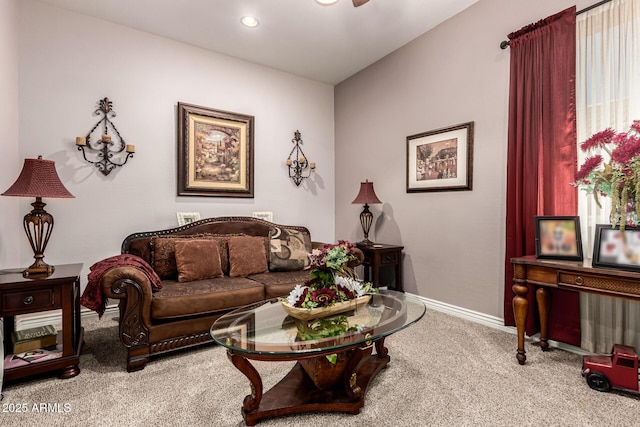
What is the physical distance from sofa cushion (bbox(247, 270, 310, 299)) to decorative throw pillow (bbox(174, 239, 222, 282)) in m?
0.37

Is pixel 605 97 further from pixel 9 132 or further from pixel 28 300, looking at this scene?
pixel 9 132

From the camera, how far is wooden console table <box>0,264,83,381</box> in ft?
6.42

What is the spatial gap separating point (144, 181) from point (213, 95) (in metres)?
1.32

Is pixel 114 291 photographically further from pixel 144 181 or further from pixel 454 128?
pixel 454 128

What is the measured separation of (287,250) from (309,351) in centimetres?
209

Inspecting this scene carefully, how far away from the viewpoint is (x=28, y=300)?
201cm

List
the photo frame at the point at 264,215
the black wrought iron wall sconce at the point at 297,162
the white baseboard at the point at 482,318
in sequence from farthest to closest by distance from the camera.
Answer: the black wrought iron wall sconce at the point at 297,162
the photo frame at the point at 264,215
the white baseboard at the point at 482,318

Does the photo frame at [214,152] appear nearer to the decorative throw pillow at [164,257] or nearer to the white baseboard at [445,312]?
the decorative throw pillow at [164,257]

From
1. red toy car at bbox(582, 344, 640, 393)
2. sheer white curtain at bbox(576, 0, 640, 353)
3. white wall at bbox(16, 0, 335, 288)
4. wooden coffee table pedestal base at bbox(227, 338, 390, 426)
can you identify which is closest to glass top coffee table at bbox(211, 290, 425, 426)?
wooden coffee table pedestal base at bbox(227, 338, 390, 426)

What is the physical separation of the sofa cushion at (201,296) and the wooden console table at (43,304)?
51cm

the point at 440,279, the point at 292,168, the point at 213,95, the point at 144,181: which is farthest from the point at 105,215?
the point at 440,279

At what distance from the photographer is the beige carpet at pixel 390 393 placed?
1650 mm

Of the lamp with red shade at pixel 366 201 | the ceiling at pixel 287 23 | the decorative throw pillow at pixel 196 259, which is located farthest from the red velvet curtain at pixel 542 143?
the decorative throw pillow at pixel 196 259

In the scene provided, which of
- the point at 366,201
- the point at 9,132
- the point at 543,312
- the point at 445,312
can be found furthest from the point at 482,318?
the point at 9,132
